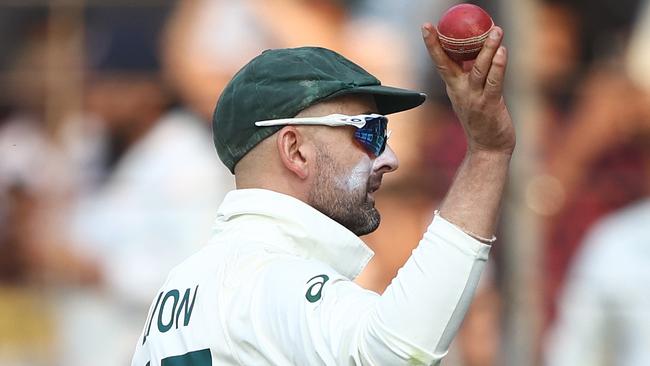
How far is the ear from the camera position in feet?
10.5

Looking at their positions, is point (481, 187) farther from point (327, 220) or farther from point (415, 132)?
point (415, 132)

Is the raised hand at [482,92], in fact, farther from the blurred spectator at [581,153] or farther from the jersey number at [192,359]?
the blurred spectator at [581,153]

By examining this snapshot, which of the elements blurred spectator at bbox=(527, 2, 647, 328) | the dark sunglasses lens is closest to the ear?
the dark sunglasses lens

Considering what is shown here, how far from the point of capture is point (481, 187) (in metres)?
2.69

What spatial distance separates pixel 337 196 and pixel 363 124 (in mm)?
189

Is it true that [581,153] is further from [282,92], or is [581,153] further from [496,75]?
[496,75]

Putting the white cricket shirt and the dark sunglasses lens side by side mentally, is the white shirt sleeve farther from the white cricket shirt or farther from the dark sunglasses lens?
the dark sunglasses lens

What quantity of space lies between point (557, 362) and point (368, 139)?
449cm

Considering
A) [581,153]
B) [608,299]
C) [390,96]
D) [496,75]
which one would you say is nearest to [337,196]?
[390,96]

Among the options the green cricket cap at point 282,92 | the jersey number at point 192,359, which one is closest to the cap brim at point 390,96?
the green cricket cap at point 282,92

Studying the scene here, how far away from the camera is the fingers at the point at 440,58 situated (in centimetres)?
269

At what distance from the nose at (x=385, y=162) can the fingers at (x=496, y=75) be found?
2.31ft

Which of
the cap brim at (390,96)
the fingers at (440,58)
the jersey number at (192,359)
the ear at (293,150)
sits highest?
the fingers at (440,58)

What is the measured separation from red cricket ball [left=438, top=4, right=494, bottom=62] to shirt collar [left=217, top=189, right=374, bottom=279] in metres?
0.65
